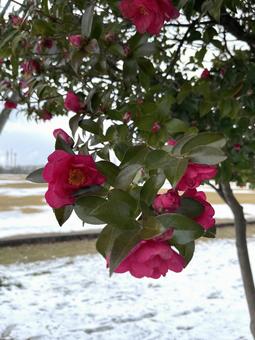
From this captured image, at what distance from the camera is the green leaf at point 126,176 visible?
1.62 ft

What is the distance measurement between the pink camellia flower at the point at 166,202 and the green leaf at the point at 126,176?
4 centimetres

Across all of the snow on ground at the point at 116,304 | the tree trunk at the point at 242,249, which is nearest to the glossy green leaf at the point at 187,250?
the tree trunk at the point at 242,249

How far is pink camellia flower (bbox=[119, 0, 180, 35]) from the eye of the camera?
67 cm

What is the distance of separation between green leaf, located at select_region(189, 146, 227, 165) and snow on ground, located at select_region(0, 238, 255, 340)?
8.05 feet

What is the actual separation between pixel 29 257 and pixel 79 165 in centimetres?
442

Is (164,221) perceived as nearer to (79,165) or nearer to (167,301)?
(79,165)

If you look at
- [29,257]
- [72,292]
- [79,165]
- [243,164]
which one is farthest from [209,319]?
[79,165]

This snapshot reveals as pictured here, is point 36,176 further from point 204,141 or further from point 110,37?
point 110,37

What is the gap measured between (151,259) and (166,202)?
71 millimetres

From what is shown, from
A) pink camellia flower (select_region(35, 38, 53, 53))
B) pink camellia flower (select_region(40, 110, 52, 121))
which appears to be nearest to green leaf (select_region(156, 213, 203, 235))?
pink camellia flower (select_region(35, 38, 53, 53))

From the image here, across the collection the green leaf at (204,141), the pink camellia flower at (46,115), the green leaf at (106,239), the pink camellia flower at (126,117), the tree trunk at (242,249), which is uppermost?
the pink camellia flower at (46,115)

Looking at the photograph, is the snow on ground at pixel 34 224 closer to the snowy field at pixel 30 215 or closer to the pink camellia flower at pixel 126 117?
the snowy field at pixel 30 215

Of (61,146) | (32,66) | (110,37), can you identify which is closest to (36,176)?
(61,146)

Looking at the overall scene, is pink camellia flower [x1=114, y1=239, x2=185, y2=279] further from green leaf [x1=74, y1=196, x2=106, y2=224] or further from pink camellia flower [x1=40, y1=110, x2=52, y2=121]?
pink camellia flower [x1=40, y1=110, x2=52, y2=121]
